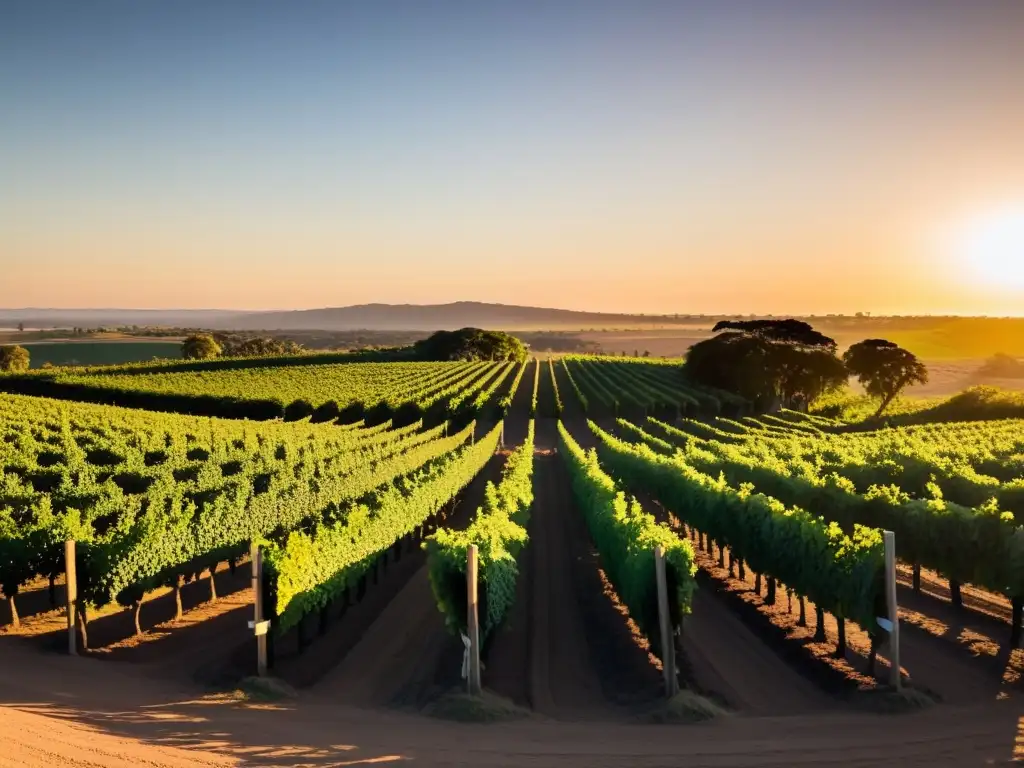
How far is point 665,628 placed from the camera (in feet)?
33.8

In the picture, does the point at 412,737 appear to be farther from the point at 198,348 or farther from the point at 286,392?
the point at 198,348

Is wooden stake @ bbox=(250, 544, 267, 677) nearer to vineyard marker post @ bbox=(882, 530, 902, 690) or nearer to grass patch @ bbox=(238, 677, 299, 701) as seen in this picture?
grass patch @ bbox=(238, 677, 299, 701)

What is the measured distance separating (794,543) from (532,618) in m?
5.16

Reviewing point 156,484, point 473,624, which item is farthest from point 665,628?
point 156,484

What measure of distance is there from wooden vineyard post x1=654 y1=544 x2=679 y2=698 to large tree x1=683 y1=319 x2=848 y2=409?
208ft

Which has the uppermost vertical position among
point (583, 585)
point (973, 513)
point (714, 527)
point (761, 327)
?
point (761, 327)

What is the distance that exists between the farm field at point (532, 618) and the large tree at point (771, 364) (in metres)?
45.2

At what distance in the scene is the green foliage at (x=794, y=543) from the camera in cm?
1112

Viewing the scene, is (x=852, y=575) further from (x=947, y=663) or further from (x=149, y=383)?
(x=149, y=383)

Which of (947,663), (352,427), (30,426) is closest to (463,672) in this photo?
(947,663)

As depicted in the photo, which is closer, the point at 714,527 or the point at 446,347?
the point at 714,527

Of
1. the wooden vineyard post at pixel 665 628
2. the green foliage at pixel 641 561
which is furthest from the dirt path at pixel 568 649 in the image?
the green foliage at pixel 641 561

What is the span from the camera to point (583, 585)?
657 inches

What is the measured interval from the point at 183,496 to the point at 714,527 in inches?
610
